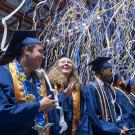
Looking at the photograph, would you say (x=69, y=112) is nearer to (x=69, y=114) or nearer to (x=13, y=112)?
(x=69, y=114)

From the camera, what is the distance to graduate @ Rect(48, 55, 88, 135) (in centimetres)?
404

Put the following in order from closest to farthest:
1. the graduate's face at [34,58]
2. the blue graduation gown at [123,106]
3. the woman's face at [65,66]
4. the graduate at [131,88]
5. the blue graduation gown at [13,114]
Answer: the blue graduation gown at [13,114] → the graduate's face at [34,58] → the woman's face at [65,66] → the blue graduation gown at [123,106] → the graduate at [131,88]

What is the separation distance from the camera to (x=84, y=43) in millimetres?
6152

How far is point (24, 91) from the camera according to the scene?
3.47m

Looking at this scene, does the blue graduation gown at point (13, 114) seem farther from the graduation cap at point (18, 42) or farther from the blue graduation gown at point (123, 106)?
the blue graduation gown at point (123, 106)

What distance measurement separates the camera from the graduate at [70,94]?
4039 mm

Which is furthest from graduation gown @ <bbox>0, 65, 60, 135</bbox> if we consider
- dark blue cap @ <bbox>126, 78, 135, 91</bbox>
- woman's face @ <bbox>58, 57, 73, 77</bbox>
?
dark blue cap @ <bbox>126, 78, 135, 91</bbox>

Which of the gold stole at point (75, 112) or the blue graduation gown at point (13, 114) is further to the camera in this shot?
the gold stole at point (75, 112)

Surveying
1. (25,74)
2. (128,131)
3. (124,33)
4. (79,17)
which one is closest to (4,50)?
(25,74)

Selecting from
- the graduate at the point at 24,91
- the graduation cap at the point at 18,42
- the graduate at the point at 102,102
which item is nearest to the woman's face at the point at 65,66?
the graduate at the point at 102,102

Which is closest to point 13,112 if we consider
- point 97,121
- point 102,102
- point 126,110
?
point 97,121

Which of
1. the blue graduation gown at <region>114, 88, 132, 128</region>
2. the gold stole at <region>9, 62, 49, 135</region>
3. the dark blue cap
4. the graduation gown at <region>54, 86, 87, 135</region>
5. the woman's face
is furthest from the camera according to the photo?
the dark blue cap

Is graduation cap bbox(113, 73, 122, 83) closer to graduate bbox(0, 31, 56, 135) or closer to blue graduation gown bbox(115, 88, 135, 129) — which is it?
blue graduation gown bbox(115, 88, 135, 129)

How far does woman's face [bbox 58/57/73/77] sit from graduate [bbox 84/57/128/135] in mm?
329
